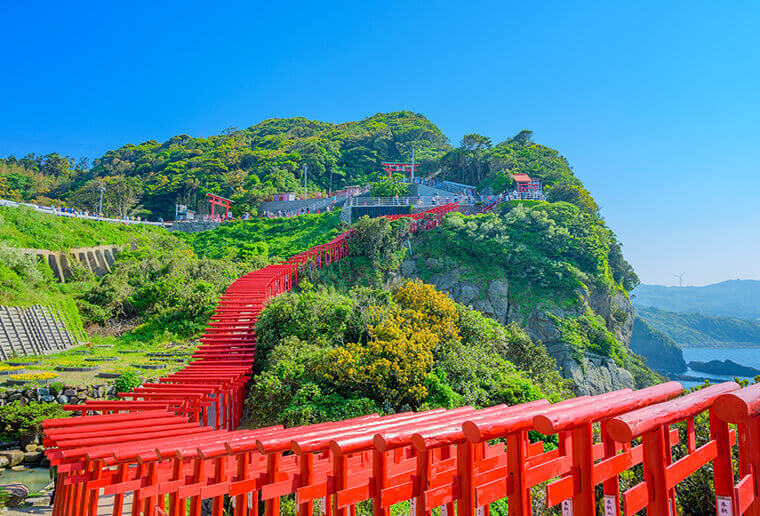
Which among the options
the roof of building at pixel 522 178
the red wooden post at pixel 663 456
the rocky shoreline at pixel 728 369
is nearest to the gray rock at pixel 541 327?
the roof of building at pixel 522 178

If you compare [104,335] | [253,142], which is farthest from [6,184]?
[104,335]

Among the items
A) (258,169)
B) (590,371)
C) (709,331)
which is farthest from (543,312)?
(709,331)

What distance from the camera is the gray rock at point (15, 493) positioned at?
7.38 metres

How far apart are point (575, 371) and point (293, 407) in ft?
47.1

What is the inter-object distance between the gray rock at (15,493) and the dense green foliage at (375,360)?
154 inches

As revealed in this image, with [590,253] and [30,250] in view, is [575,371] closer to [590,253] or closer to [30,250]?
[590,253]

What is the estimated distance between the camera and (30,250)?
19016 millimetres

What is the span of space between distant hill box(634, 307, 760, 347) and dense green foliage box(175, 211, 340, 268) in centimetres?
10469

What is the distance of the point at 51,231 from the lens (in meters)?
21.8

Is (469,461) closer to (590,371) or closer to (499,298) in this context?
(590,371)

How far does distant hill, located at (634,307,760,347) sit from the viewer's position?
110 metres

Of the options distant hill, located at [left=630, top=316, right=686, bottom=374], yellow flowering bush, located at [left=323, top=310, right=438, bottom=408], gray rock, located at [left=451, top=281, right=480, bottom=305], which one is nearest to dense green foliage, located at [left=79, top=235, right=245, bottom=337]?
yellow flowering bush, located at [left=323, top=310, right=438, bottom=408]

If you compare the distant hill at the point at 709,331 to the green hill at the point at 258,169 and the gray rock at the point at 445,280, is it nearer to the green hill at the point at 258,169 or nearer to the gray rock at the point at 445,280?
the green hill at the point at 258,169

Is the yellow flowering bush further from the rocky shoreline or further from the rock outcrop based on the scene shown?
the rocky shoreline
